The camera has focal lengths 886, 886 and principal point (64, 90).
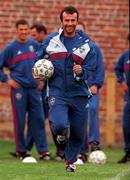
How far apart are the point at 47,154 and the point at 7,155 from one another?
3.75ft

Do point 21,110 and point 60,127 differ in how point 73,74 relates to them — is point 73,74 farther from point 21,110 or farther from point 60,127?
point 21,110

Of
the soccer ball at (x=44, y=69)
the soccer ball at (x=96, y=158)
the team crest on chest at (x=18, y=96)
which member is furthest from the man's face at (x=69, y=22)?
the team crest on chest at (x=18, y=96)

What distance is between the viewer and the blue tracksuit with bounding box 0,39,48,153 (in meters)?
14.3

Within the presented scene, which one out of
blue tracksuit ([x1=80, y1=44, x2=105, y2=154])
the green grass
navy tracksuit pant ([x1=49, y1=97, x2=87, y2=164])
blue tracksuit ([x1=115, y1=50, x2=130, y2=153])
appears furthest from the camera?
blue tracksuit ([x1=115, y1=50, x2=130, y2=153])

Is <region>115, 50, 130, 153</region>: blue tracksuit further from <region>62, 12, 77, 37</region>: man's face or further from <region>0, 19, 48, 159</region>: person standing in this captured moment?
<region>62, 12, 77, 37</region>: man's face

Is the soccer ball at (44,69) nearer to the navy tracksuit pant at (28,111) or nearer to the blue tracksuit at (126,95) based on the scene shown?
the navy tracksuit pant at (28,111)

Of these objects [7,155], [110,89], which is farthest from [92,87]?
[110,89]

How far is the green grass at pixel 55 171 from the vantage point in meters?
10.8

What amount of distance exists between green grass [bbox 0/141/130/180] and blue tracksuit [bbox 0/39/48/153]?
22.7 inches

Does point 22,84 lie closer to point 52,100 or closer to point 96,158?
point 96,158

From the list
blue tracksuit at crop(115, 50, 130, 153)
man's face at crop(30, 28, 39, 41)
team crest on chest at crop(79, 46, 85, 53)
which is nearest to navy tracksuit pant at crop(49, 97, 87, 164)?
team crest on chest at crop(79, 46, 85, 53)

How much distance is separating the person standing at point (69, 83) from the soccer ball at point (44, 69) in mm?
85

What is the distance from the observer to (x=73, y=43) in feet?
37.2

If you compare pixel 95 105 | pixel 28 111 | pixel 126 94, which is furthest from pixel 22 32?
pixel 126 94
